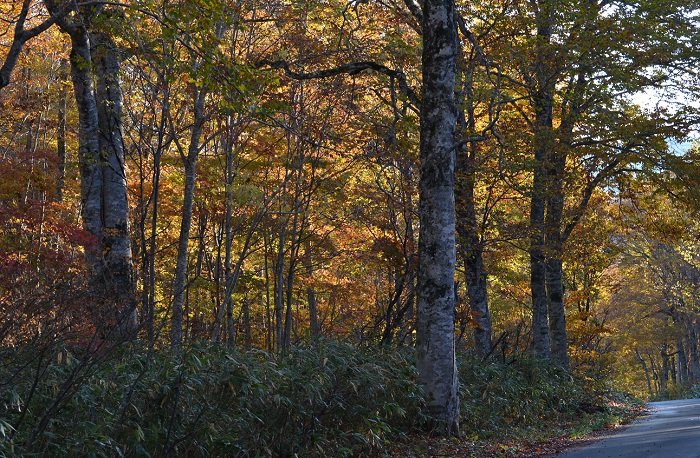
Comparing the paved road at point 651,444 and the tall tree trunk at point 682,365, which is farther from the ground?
the paved road at point 651,444

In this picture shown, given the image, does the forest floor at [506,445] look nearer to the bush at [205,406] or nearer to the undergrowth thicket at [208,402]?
the undergrowth thicket at [208,402]

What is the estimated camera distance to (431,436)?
953 centimetres

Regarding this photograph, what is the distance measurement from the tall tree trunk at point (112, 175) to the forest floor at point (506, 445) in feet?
19.3

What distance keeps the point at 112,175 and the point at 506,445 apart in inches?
342

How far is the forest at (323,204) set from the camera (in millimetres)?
6707

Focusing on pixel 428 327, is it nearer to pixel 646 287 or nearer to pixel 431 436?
pixel 431 436

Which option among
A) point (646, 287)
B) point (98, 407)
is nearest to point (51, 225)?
point (98, 407)

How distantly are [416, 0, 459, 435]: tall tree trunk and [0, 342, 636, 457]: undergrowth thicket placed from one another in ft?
1.42

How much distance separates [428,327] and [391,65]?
865cm

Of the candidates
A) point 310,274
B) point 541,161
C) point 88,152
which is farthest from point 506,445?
point 310,274

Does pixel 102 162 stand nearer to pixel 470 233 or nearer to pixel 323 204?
pixel 470 233

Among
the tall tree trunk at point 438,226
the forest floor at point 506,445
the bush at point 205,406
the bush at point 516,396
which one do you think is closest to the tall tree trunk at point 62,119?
the bush at point 516,396

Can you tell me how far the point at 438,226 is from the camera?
9.93 meters

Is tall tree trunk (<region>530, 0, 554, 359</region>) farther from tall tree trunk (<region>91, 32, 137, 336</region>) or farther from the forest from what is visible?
tall tree trunk (<region>91, 32, 137, 336</region>)
